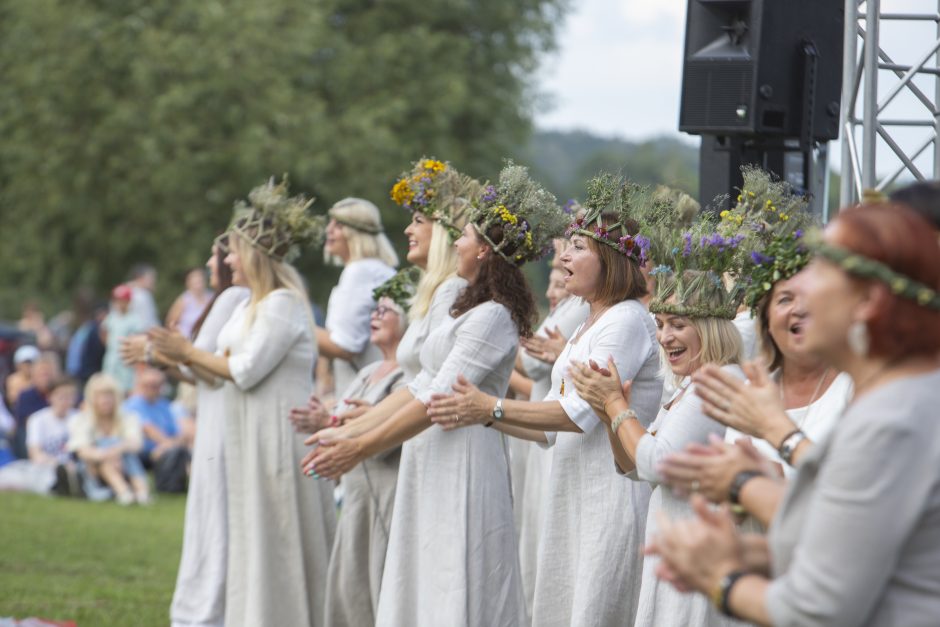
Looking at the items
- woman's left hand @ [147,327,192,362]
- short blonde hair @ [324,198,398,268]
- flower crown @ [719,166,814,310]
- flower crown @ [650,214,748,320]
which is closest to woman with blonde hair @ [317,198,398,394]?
short blonde hair @ [324,198,398,268]

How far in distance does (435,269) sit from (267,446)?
5.04 feet

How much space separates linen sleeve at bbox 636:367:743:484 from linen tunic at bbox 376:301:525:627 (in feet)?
4.66

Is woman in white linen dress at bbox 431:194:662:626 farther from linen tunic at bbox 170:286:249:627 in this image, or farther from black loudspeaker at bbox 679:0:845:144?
linen tunic at bbox 170:286:249:627

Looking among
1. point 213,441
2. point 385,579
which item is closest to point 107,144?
point 213,441

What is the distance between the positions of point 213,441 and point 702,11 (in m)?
3.34

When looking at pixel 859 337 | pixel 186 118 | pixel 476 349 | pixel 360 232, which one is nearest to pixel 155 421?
pixel 360 232

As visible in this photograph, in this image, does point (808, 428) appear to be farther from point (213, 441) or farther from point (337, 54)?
point (337, 54)

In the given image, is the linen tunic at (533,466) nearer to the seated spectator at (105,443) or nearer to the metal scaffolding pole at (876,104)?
the metal scaffolding pole at (876,104)

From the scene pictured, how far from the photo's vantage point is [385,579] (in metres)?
5.75

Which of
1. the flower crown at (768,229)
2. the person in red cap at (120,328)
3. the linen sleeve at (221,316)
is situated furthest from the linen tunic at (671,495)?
the person in red cap at (120,328)

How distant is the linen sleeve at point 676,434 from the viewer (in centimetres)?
417

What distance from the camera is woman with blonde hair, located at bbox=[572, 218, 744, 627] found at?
4.35 meters

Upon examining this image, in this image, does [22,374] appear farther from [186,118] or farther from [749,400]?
[749,400]

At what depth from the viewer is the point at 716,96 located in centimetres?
677
